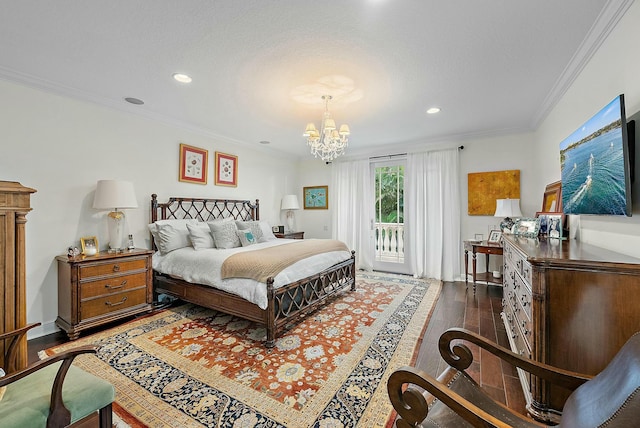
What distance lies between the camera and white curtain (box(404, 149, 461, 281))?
4.66 m

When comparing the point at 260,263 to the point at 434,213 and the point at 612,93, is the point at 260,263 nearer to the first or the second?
the point at 612,93

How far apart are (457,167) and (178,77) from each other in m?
4.39

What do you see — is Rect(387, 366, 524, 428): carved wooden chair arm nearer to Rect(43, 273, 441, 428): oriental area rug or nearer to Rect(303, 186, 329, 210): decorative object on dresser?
Rect(43, 273, 441, 428): oriental area rug

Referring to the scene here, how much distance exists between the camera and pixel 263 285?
2.52m

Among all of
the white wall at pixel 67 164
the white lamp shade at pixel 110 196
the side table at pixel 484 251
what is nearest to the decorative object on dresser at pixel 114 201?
the white lamp shade at pixel 110 196

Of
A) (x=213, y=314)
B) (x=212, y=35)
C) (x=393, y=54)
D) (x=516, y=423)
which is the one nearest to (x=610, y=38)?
(x=393, y=54)

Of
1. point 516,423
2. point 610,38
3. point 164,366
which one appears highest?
point 610,38

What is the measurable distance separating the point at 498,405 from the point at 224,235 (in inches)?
133

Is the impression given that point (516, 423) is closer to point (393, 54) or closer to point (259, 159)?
point (393, 54)

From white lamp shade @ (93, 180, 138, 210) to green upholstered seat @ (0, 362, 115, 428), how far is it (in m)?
2.07

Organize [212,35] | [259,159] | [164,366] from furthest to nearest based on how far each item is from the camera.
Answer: [259,159], [164,366], [212,35]

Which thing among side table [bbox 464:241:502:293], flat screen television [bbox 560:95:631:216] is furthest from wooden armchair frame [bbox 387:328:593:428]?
side table [bbox 464:241:502:293]

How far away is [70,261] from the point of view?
2.56 metres

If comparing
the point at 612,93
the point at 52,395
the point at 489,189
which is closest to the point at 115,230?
the point at 52,395
